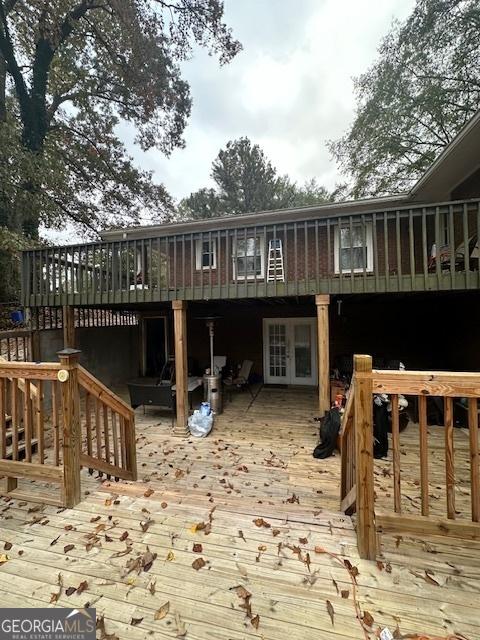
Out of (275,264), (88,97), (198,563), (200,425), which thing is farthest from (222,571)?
(88,97)

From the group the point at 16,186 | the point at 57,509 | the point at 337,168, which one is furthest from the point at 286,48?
the point at 57,509

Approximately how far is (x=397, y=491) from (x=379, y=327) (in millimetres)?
7319

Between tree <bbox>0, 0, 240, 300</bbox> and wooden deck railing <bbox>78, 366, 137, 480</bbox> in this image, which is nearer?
wooden deck railing <bbox>78, 366, 137, 480</bbox>

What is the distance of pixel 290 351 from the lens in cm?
884

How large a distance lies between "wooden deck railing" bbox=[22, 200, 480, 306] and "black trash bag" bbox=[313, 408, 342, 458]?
2090 millimetres

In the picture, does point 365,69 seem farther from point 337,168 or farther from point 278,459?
point 278,459

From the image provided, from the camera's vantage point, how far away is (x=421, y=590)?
156cm

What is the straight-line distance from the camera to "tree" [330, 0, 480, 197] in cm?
1049

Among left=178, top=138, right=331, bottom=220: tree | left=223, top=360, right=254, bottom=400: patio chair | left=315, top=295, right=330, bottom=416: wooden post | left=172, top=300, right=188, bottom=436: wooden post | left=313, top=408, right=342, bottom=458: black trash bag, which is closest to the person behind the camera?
left=313, top=408, right=342, bottom=458: black trash bag

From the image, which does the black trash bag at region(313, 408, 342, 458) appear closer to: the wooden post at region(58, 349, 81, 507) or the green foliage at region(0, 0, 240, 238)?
the wooden post at region(58, 349, 81, 507)

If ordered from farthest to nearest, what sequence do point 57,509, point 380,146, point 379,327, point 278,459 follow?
point 380,146, point 379,327, point 278,459, point 57,509

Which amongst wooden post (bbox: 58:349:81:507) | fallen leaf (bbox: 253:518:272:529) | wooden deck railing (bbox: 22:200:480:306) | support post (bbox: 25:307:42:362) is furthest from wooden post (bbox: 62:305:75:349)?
fallen leaf (bbox: 253:518:272:529)

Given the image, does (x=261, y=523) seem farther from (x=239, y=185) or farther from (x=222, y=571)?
(x=239, y=185)

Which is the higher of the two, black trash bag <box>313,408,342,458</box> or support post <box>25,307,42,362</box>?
support post <box>25,307,42,362</box>
